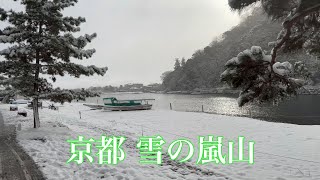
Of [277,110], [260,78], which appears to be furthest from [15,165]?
[277,110]

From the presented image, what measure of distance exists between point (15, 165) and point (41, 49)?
9048 millimetres

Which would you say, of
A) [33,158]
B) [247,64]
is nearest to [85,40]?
[33,158]

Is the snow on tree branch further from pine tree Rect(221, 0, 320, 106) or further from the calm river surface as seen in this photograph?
the calm river surface

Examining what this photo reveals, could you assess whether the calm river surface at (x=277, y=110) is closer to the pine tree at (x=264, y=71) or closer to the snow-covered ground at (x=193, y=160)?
the snow-covered ground at (x=193, y=160)

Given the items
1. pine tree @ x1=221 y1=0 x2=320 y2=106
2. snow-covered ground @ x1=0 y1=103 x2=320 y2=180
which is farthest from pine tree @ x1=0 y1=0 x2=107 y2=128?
pine tree @ x1=221 y1=0 x2=320 y2=106

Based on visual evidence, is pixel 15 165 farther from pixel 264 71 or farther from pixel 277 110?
pixel 277 110

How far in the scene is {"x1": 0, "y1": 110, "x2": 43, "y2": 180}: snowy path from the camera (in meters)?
9.31

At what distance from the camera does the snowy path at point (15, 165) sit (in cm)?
931

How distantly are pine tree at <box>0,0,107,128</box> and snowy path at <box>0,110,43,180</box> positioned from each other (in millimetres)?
4015

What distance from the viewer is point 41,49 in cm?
1761

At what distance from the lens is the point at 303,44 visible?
357 inches

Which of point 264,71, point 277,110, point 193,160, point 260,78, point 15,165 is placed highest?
point 264,71

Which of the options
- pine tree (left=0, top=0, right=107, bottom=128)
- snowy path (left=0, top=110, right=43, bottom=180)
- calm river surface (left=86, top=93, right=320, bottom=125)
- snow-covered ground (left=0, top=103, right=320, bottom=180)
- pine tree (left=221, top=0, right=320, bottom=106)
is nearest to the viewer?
pine tree (left=221, top=0, right=320, bottom=106)

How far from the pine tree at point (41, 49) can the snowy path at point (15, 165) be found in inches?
158
